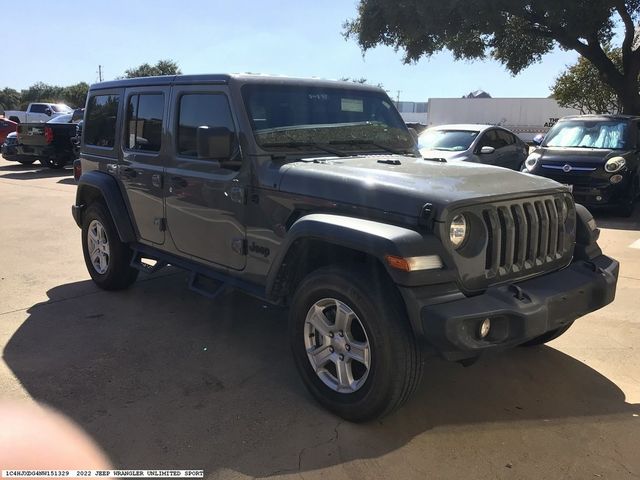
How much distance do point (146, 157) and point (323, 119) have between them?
5.20 ft

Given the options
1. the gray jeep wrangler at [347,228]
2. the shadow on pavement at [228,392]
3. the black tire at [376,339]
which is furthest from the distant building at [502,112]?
the black tire at [376,339]

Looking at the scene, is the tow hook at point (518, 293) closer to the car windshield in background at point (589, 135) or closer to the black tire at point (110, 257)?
the black tire at point (110, 257)

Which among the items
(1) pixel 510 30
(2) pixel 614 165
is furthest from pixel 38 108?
(2) pixel 614 165

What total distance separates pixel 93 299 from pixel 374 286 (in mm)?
3344

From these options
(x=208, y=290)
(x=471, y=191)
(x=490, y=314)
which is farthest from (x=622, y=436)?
(x=208, y=290)

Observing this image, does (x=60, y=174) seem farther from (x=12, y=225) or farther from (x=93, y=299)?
(x=93, y=299)

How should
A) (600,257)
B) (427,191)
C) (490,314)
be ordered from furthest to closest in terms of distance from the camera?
(600,257), (427,191), (490,314)

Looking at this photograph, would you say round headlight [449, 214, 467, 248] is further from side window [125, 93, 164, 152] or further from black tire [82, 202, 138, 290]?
black tire [82, 202, 138, 290]

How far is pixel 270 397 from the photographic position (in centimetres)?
346

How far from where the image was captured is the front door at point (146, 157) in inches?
178

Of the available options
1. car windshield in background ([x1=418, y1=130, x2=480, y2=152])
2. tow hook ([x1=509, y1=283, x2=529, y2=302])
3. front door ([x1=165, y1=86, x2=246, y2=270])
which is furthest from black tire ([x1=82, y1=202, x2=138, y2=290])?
car windshield in background ([x1=418, y1=130, x2=480, y2=152])

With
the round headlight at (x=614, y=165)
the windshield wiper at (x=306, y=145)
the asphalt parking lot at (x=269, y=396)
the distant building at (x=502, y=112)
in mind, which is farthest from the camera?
the distant building at (x=502, y=112)

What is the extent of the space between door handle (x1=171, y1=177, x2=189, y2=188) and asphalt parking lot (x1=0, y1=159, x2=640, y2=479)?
1.16 meters

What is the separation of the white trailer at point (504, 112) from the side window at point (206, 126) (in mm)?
37727
